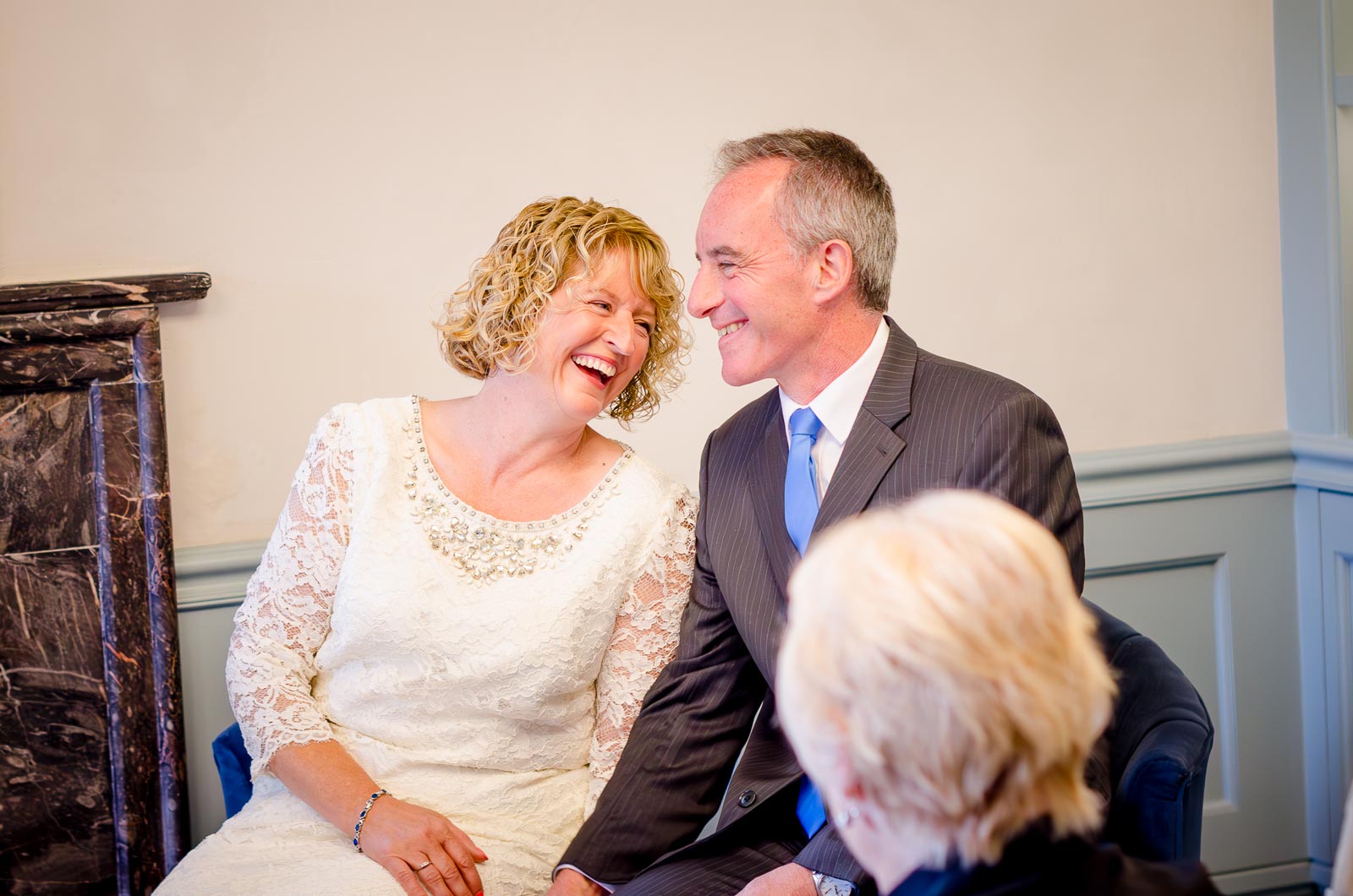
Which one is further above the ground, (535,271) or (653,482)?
(535,271)

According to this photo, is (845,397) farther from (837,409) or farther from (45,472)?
(45,472)

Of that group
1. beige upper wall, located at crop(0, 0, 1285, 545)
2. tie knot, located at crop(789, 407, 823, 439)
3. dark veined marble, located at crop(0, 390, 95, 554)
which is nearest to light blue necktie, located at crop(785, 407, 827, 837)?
tie knot, located at crop(789, 407, 823, 439)

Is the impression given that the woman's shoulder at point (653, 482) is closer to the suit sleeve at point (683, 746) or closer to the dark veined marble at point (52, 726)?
the suit sleeve at point (683, 746)

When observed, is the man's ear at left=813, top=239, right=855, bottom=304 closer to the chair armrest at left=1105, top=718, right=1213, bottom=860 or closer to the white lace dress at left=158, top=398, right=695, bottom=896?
the white lace dress at left=158, top=398, right=695, bottom=896

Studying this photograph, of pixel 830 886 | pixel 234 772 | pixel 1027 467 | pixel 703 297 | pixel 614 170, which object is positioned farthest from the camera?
pixel 614 170

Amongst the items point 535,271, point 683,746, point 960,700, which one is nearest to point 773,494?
point 683,746

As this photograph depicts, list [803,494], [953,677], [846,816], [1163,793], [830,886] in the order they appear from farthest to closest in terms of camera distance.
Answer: [803,494], [830,886], [1163,793], [846,816], [953,677]

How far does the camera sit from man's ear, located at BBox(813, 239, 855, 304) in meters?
2.13

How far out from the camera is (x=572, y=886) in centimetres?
203

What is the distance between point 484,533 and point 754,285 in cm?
67

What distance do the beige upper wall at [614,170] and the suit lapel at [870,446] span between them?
3.05ft

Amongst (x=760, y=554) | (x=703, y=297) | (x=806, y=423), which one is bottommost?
(x=760, y=554)

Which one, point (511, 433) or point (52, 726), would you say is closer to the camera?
point (511, 433)

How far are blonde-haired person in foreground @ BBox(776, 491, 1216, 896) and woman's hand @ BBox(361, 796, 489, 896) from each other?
106 centimetres
